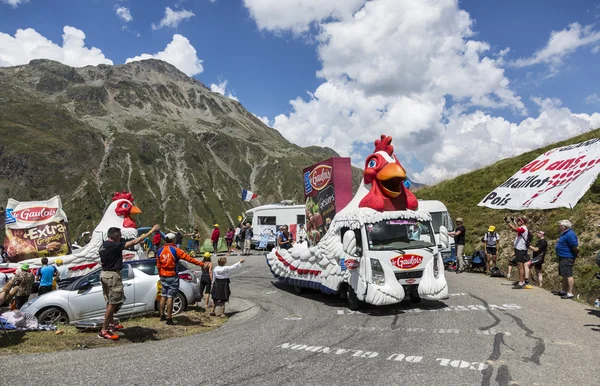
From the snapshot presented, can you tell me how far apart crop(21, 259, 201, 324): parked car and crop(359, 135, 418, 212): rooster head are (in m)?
5.42

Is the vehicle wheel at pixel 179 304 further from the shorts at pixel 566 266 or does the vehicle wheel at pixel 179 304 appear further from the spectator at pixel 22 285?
the shorts at pixel 566 266

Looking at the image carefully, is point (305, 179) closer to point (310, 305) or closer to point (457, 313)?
point (310, 305)

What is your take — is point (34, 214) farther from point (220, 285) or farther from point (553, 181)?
point (553, 181)

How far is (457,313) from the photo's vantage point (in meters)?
→ 9.28

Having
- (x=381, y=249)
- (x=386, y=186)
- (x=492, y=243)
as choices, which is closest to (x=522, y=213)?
(x=492, y=243)

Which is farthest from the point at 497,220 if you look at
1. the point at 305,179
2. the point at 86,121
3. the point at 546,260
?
the point at 86,121

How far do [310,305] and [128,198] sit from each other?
8174 millimetres

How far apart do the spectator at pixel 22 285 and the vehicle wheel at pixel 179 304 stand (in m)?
3.63

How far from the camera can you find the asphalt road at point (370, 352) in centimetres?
549

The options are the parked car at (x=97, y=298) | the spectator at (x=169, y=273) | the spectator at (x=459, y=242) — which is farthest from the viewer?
the spectator at (x=459, y=242)

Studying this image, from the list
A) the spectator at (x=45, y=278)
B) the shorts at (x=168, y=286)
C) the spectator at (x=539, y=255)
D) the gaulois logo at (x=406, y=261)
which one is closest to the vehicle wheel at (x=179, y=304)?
the shorts at (x=168, y=286)

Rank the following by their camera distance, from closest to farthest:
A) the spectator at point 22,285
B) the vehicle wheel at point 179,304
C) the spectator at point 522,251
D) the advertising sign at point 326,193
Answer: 1. the spectator at point 22,285
2. the vehicle wheel at point 179,304
3. the spectator at point 522,251
4. the advertising sign at point 326,193

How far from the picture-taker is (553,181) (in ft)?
57.8

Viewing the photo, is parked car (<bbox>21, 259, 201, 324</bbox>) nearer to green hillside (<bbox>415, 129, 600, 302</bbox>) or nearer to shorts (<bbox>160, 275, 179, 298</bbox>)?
shorts (<bbox>160, 275, 179, 298</bbox>)
